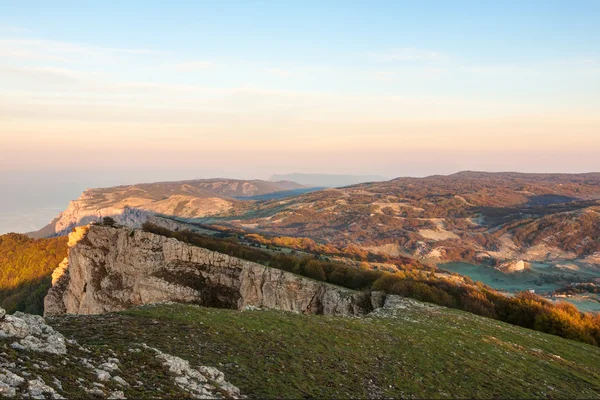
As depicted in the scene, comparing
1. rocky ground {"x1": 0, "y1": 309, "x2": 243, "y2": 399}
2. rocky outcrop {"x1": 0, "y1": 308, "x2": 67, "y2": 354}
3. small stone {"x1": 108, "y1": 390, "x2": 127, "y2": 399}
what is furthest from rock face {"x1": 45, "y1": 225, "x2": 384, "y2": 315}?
small stone {"x1": 108, "y1": 390, "x2": 127, "y2": 399}

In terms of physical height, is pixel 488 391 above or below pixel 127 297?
above

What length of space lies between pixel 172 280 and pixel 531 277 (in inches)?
5224

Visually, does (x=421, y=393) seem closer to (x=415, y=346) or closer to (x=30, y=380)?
(x=415, y=346)

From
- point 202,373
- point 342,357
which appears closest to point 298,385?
point 202,373

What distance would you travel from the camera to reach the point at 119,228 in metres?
54.2

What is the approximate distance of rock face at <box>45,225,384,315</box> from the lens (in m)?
44.8

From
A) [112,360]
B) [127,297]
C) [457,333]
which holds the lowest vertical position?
[127,297]

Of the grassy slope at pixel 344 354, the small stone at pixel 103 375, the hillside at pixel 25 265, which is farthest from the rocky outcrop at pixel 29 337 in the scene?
the hillside at pixel 25 265

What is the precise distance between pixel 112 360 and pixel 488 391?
48.0ft

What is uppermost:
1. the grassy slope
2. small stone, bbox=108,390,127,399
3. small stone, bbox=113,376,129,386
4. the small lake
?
small stone, bbox=108,390,127,399

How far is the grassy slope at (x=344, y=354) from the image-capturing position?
1349cm

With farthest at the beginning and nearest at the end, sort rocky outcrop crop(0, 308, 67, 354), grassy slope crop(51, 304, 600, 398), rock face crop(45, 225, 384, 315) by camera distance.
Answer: rock face crop(45, 225, 384, 315)
grassy slope crop(51, 304, 600, 398)
rocky outcrop crop(0, 308, 67, 354)

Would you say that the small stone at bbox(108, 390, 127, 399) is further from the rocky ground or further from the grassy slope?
the grassy slope

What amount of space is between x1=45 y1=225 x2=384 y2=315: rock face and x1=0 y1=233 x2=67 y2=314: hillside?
152ft
